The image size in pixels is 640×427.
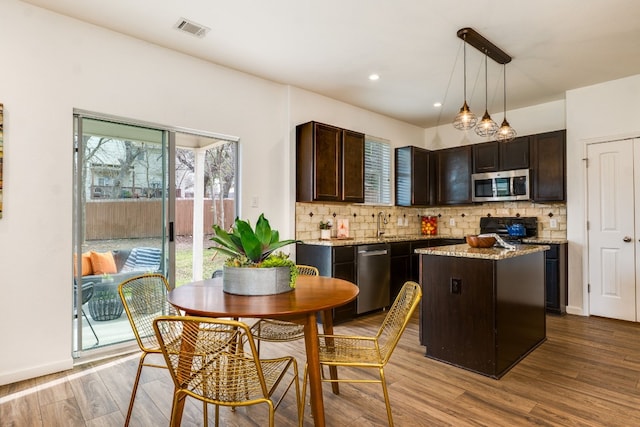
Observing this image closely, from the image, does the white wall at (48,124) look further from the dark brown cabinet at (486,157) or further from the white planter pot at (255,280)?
the dark brown cabinet at (486,157)

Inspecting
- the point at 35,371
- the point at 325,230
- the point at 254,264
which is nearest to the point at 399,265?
the point at 325,230

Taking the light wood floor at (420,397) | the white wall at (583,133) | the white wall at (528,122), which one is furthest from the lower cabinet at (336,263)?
the white wall at (528,122)

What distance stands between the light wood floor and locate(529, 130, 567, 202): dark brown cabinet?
2.07 meters

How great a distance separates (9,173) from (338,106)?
11.7 ft

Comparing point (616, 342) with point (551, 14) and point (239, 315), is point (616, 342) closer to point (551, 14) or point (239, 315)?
point (551, 14)

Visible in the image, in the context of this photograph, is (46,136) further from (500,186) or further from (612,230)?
(612,230)

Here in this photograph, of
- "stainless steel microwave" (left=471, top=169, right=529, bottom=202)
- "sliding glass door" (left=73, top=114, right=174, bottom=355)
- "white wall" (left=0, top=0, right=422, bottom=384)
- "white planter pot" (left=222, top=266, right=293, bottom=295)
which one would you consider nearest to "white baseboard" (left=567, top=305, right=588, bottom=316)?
"stainless steel microwave" (left=471, top=169, right=529, bottom=202)

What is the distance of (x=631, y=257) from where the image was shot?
404 centimetres

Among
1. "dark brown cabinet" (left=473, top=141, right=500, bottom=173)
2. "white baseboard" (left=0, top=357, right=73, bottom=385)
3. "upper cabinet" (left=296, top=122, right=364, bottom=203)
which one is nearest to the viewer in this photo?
"white baseboard" (left=0, top=357, right=73, bottom=385)

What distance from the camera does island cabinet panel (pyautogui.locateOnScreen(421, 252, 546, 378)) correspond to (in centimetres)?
263

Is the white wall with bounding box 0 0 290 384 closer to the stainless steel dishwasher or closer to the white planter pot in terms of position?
the white planter pot

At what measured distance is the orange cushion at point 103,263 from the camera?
308 centimetres

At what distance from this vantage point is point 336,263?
12.9ft

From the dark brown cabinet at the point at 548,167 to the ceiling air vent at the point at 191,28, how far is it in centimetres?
417
